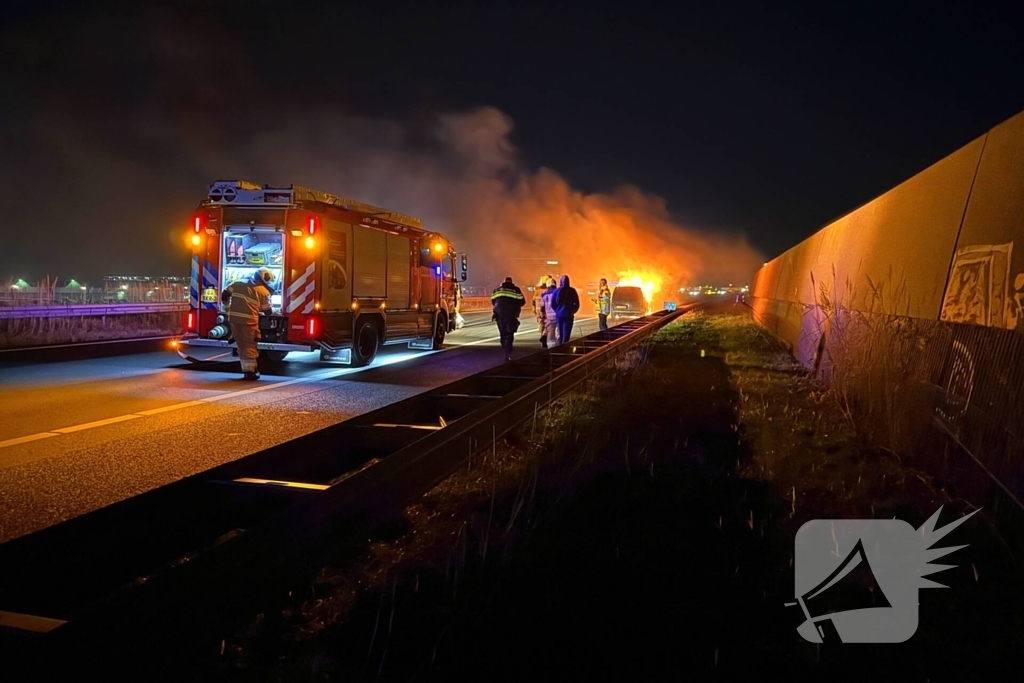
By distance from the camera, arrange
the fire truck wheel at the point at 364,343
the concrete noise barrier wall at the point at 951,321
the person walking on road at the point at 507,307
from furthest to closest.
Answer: the person walking on road at the point at 507,307 < the fire truck wheel at the point at 364,343 < the concrete noise barrier wall at the point at 951,321

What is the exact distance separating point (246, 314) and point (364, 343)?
2.98m

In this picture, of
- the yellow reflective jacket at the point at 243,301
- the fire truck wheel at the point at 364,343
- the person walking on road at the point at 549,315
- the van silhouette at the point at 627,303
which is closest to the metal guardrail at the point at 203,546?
the yellow reflective jacket at the point at 243,301

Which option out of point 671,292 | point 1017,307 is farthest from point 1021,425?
point 671,292

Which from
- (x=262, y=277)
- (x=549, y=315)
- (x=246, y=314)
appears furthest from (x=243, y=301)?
(x=549, y=315)

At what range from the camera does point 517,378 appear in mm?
7457

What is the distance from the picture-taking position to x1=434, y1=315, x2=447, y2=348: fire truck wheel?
1619 centimetres

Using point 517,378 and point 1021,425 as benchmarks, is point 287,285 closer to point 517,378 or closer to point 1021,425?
point 517,378

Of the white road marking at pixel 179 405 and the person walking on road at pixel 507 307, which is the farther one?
the person walking on road at pixel 507 307

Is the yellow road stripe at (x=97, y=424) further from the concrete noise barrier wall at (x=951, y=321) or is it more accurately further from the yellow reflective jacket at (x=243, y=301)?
the concrete noise barrier wall at (x=951, y=321)

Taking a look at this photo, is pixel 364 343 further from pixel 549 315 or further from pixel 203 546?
pixel 203 546

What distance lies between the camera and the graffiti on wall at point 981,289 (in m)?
4.35

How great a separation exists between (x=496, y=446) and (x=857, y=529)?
2504 millimetres

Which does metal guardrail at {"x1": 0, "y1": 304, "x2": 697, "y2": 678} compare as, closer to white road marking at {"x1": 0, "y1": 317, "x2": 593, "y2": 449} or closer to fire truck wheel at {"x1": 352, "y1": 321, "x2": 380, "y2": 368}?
white road marking at {"x1": 0, "y1": 317, "x2": 593, "y2": 449}

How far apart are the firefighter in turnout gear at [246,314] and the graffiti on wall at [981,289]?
27.8ft
